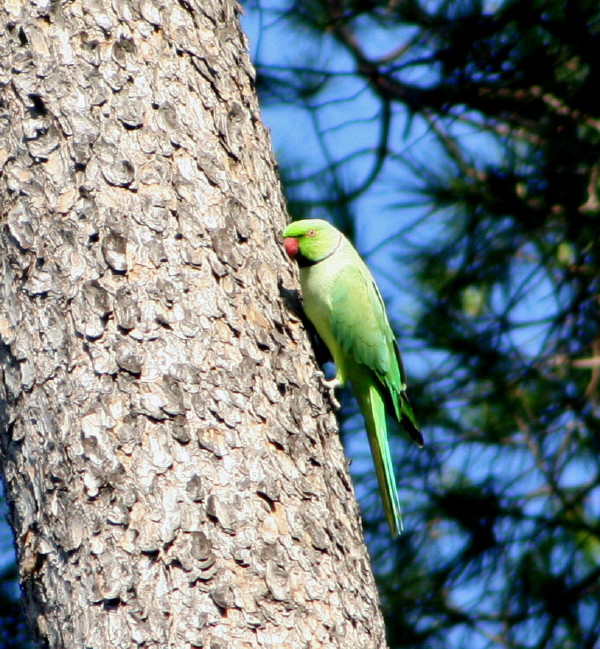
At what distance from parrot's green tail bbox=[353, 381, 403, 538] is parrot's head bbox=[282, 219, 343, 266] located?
1.72 ft

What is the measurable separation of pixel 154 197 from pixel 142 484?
72 cm

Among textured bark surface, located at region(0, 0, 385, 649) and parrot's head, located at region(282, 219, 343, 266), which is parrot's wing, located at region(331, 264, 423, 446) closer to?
parrot's head, located at region(282, 219, 343, 266)

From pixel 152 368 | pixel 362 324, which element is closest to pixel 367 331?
pixel 362 324

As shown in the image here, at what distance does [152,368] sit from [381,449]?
128 cm

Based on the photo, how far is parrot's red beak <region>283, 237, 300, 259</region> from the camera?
2644 mm

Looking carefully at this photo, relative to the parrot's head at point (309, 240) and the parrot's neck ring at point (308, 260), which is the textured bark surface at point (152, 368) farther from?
the parrot's neck ring at point (308, 260)

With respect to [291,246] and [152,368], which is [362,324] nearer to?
[291,246]

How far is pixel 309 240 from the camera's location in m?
2.92

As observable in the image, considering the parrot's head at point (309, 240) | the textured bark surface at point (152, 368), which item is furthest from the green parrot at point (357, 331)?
the textured bark surface at point (152, 368)

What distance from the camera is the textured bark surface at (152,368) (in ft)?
5.85

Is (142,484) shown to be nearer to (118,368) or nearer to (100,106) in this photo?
(118,368)

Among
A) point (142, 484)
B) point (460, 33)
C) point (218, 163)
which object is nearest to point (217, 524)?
point (142, 484)

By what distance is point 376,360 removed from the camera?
10.1 feet

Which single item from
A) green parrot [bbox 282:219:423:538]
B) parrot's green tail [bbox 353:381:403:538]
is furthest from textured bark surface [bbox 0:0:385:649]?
parrot's green tail [bbox 353:381:403:538]
